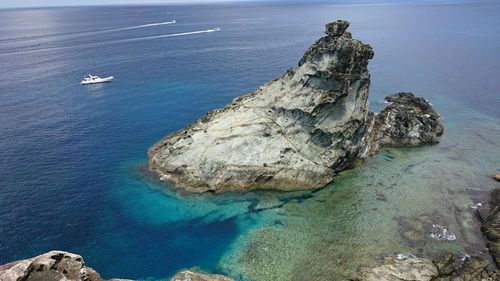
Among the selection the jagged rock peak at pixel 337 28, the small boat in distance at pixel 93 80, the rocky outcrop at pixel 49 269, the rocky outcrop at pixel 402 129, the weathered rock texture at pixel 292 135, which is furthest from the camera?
the small boat in distance at pixel 93 80

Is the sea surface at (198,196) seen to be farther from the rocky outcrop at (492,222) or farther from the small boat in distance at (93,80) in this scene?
the small boat in distance at (93,80)

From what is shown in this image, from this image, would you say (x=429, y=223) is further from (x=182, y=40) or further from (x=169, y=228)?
(x=182, y=40)

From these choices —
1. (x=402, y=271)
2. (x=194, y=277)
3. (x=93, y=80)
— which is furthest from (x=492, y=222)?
(x=93, y=80)

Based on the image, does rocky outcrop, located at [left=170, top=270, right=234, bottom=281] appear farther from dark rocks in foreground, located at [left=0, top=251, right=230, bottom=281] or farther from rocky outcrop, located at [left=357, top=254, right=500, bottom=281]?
rocky outcrop, located at [left=357, top=254, right=500, bottom=281]

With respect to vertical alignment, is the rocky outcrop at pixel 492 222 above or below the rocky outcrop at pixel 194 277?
below

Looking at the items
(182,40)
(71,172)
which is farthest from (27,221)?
(182,40)

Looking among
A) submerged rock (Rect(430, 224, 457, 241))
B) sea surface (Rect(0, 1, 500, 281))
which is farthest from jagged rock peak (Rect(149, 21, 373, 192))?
submerged rock (Rect(430, 224, 457, 241))

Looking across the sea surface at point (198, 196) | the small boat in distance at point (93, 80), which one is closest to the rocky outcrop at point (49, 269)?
the sea surface at point (198, 196)
